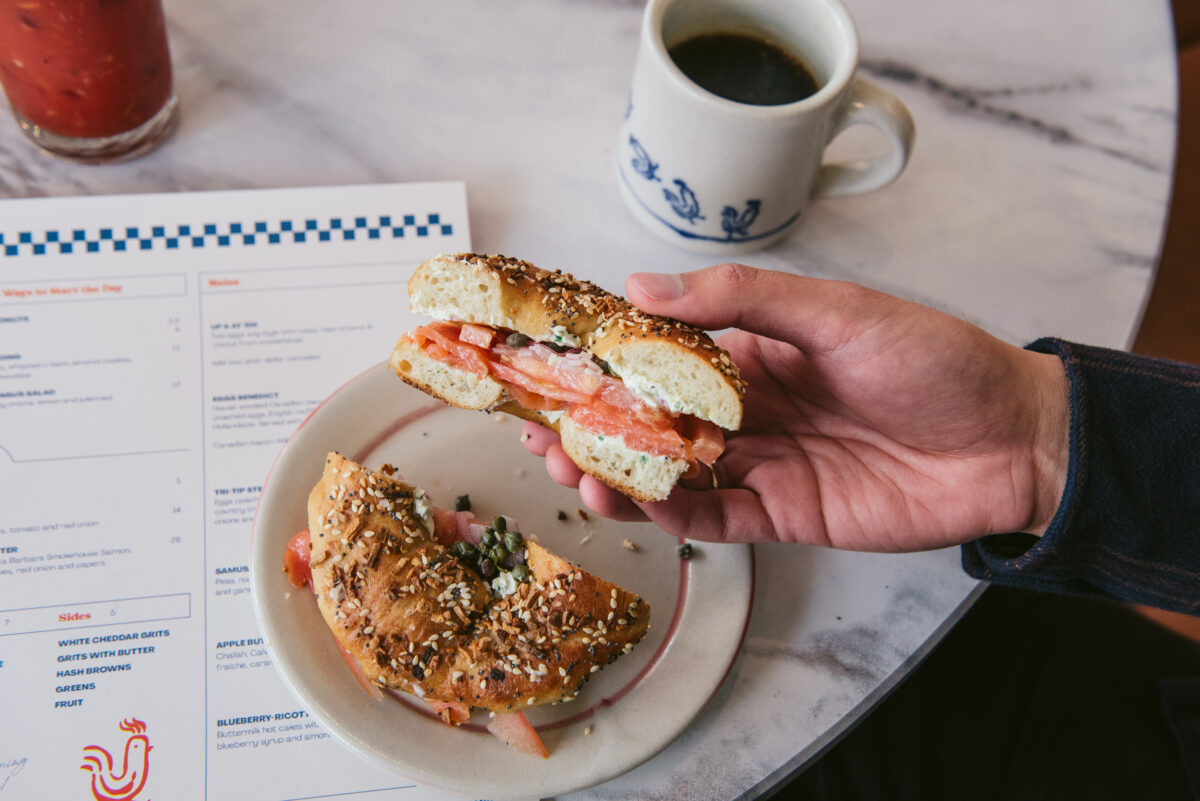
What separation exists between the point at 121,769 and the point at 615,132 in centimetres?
161

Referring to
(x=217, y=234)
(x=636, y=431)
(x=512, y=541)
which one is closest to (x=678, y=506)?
(x=636, y=431)

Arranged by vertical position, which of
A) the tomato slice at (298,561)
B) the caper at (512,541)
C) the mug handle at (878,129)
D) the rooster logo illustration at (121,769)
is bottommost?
the rooster logo illustration at (121,769)

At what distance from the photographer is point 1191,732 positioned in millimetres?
1821

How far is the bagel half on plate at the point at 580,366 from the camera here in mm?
1470

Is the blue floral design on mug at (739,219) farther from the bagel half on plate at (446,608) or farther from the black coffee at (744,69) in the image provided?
the bagel half on plate at (446,608)

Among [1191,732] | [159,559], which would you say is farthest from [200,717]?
[1191,732]

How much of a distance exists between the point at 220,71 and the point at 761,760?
1855 mm

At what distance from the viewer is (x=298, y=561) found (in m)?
1.59

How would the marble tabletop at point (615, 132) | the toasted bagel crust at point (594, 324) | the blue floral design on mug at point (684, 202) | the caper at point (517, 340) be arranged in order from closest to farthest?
the toasted bagel crust at point (594, 324) → the caper at point (517, 340) → the blue floral design on mug at point (684, 202) → the marble tabletop at point (615, 132)

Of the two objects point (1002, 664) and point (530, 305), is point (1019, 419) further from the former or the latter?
point (530, 305)

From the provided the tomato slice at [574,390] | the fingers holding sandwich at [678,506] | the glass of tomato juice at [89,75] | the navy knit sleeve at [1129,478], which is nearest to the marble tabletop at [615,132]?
the glass of tomato juice at [89,75]

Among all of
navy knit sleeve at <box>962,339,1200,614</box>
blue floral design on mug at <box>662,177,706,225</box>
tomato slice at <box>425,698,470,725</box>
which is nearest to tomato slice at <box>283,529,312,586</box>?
tomato slice at <box>425,698,470,725</box>

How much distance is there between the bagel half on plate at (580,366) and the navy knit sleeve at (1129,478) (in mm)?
602

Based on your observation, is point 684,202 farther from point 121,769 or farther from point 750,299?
point 121,769
